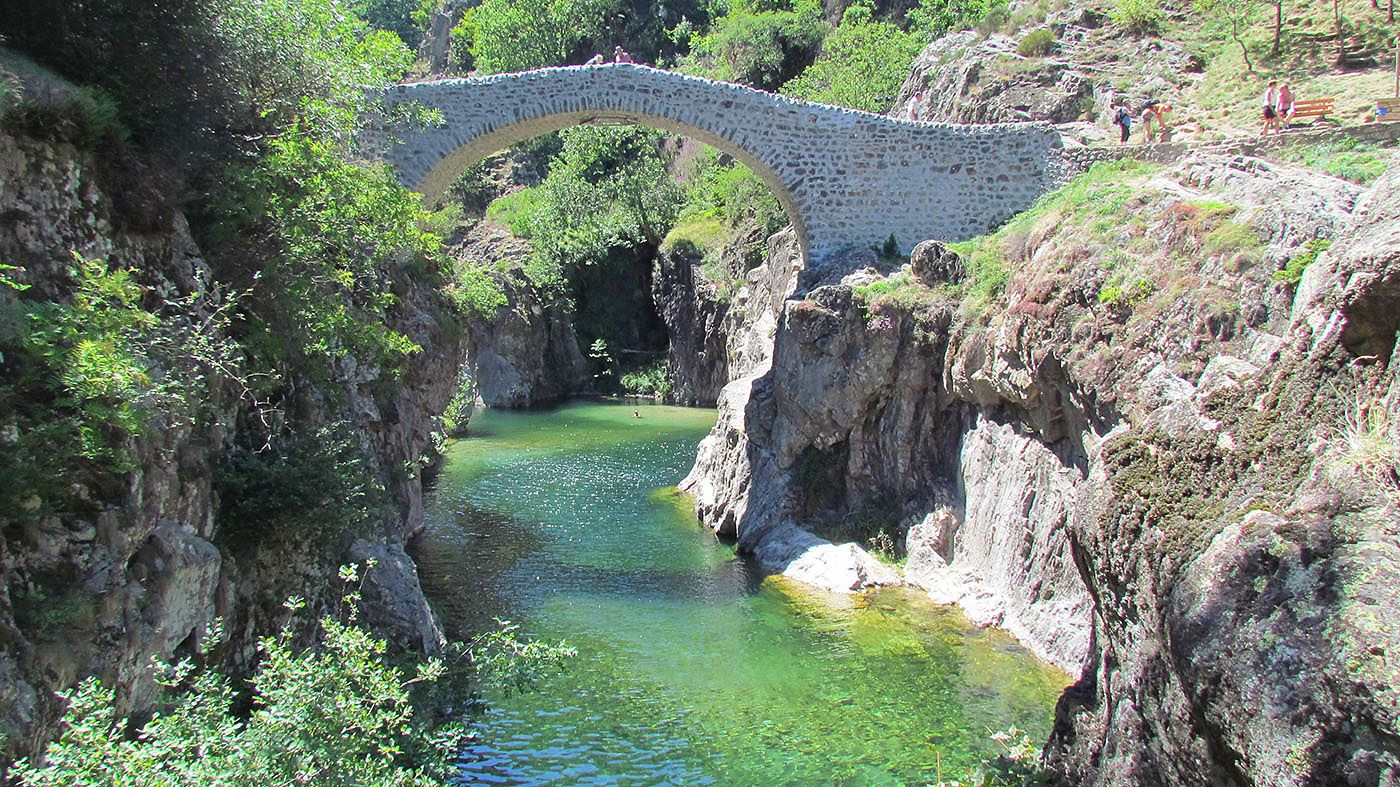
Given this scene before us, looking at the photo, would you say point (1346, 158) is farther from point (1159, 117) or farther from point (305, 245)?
point (305, 245)

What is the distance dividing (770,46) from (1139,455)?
35.2 metres

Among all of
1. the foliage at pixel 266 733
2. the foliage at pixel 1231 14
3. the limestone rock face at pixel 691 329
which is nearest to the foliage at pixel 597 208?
the limestone rock face at pixel 691 329

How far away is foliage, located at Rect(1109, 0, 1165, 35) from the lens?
68.9ft

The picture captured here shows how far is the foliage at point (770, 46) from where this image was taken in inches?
1507

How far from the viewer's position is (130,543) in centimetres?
570

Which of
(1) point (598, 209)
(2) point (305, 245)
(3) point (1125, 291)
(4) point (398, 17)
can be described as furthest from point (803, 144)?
(4) point (398, 17)

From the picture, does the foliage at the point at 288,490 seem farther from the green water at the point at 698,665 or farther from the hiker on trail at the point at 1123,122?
the hiker on trail at the point at 1123,122

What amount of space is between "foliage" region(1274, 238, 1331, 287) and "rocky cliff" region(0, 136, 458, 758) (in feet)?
25.8

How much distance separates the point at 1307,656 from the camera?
157 inches

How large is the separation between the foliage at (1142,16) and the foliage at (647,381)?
63.2ft

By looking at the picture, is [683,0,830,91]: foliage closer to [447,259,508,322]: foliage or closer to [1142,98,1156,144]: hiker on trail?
[447,259,508,322]: foliage

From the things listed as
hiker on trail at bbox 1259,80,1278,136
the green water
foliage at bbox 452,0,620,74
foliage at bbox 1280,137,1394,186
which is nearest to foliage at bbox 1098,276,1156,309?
foliage at bbox 1280,137,1394,186

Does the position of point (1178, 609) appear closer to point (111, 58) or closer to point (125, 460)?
point (125, 460)

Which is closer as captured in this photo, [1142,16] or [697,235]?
[1142,16]
